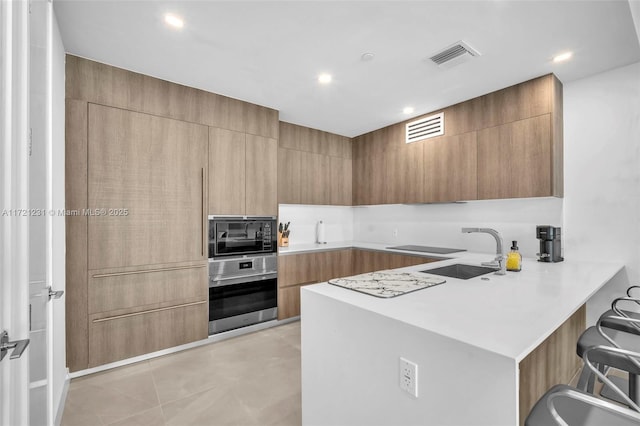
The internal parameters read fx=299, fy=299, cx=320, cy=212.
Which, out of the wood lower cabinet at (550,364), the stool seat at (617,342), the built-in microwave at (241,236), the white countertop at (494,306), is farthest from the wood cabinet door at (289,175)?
the stool seat at (617,342)

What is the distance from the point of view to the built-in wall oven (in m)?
2.94

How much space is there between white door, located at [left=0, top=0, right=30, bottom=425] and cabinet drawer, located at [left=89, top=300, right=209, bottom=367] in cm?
152

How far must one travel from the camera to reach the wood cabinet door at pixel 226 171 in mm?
2926

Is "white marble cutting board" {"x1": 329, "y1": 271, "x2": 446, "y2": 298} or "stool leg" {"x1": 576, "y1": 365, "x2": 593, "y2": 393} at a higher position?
"white marble cutting board" {"x1": 329, "y1": 271, "x2": 446, "y2": 298}

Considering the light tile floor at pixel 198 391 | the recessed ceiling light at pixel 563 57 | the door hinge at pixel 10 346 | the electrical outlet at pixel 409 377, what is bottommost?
the light tile floor at pixel 198 391

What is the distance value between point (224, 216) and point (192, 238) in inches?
14.4

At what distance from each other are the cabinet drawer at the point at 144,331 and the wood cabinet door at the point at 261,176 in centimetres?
112

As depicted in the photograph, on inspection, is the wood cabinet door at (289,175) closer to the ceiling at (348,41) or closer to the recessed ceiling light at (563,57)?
the ceiling at (348,41)

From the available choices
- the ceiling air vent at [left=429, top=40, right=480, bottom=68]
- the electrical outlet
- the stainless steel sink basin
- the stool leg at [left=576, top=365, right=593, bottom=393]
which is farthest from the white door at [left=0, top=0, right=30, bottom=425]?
the stool leg at [left=576, top=365, right=593, bottom=393]

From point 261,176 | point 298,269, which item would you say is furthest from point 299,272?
point 261,176

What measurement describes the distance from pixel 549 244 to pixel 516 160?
794 mm

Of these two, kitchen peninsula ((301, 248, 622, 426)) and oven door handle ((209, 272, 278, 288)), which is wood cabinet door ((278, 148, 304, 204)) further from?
kitchen peninsula ((301, 248, 622, 426))

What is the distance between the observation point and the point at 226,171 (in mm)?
3008

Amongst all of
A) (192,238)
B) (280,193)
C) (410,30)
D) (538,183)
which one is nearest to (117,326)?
(192,238)
